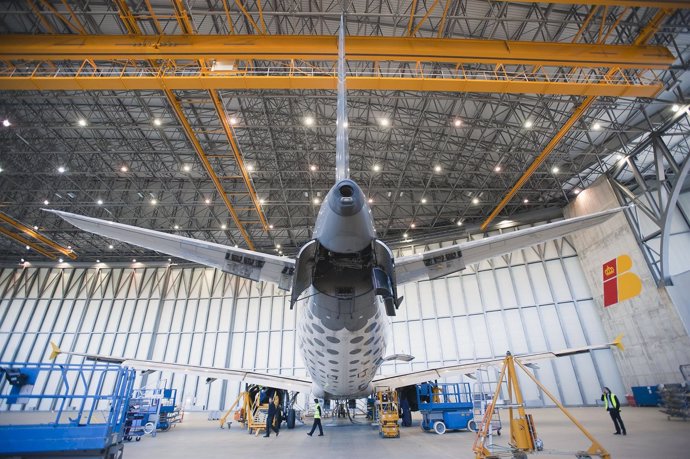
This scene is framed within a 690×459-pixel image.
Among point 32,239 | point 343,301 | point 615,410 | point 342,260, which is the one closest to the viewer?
point 342,260

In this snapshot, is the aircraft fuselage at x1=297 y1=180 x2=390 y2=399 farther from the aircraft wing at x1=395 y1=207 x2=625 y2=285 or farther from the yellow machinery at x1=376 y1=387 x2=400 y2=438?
the yellow machinery at x1=376 y1=387 x2=400 y2=438

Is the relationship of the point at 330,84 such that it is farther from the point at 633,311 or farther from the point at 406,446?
the point at 633,311

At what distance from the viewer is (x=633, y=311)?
21.2 meters

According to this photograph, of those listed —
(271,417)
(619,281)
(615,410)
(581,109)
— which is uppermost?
(581,109)

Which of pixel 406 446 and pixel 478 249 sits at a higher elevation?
pixel 478 249

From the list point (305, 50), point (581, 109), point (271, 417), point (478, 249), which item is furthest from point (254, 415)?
point (581, 109)

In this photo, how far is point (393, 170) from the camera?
2716cm

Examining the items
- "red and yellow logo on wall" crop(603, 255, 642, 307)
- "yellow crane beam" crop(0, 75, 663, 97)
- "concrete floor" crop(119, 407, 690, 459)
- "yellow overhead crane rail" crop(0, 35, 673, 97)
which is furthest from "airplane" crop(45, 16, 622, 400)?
"red and yellow logo on wall" crop(603, 255, 642, 307)

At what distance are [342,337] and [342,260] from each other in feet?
9.31

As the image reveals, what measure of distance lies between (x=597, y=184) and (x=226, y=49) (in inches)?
1050

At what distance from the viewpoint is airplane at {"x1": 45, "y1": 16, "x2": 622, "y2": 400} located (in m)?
5.02

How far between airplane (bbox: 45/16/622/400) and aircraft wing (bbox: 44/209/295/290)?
1 cm

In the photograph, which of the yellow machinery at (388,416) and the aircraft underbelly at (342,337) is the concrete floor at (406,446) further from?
the aircraft underbelly at (342,337)

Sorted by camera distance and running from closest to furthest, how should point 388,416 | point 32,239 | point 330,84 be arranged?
1. point 388,416
2. point 330,84
3. point 32,239
